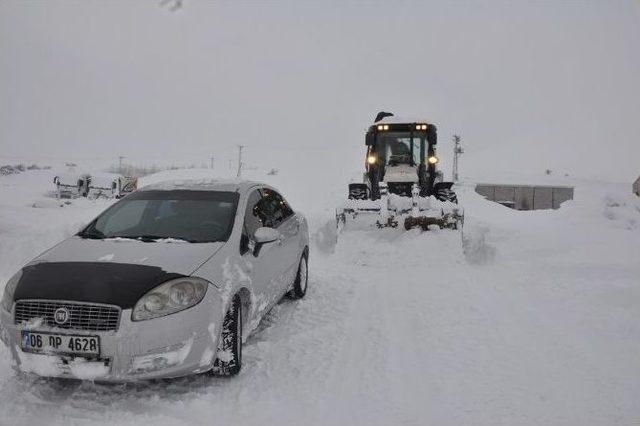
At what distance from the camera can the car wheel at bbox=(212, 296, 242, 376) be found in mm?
4020

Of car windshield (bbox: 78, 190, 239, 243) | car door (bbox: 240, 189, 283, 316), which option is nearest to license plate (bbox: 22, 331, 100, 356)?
car windshield (bbox: 78, 190, 239, 243)

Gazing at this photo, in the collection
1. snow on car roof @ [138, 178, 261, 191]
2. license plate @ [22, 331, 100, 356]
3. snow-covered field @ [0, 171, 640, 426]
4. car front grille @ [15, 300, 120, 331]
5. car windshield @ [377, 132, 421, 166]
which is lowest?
snow-covered field @ [0, 171, 640, 426]

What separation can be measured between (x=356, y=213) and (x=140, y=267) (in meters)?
6.97

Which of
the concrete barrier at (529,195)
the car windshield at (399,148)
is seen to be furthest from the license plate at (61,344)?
the concrete barrier at (529,195)

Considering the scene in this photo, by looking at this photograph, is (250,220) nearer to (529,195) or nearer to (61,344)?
(61,344)

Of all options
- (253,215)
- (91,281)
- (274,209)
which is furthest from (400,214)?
(91,281)

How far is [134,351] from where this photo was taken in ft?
11.3

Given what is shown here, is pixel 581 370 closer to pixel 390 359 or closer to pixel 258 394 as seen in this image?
pixel 390 359

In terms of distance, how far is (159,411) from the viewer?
3516mm

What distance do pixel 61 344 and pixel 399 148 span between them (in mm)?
10091

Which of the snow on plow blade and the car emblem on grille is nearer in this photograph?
the car emblem on grille

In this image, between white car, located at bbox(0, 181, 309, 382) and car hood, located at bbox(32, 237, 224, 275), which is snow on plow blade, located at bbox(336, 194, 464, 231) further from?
car hood, located at bbox(32, 237, 224, 275)

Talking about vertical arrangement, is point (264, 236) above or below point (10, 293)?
above

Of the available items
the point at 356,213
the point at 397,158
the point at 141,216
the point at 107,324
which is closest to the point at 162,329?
the point at 107,324
